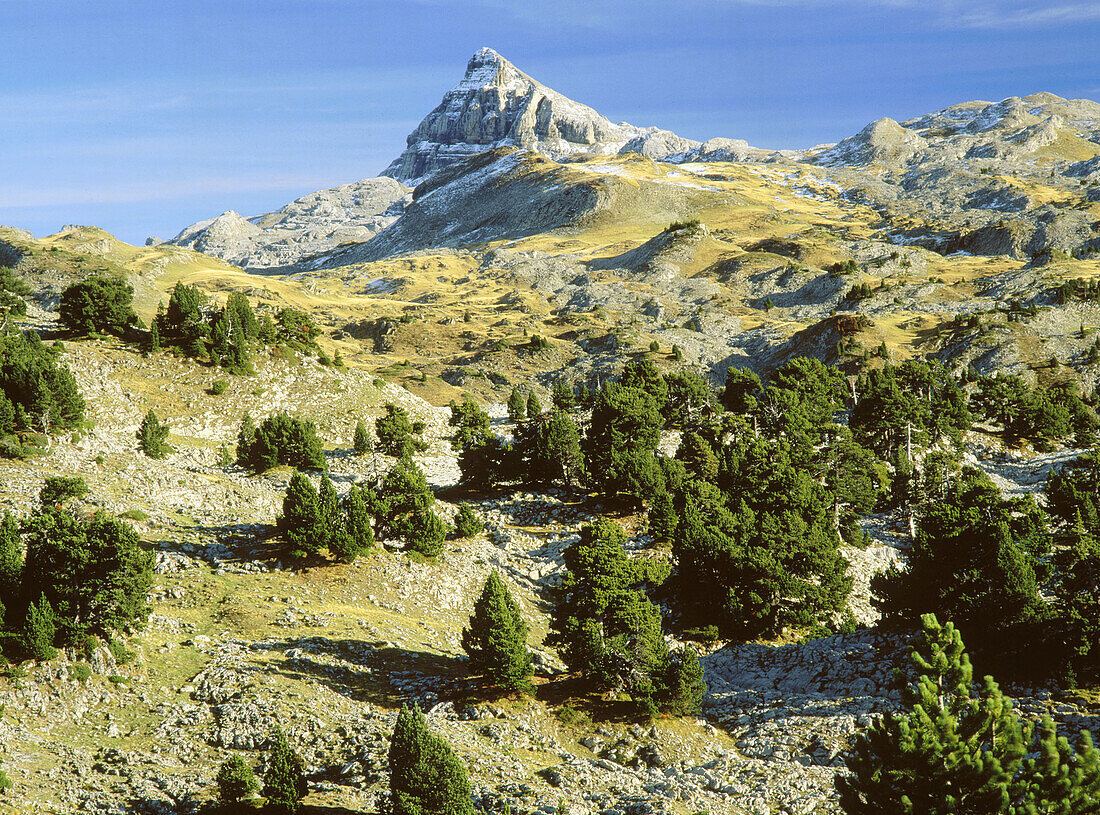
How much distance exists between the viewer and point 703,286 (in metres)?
179

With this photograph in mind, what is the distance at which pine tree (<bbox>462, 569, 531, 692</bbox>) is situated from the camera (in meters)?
30.6

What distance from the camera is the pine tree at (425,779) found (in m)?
21.4

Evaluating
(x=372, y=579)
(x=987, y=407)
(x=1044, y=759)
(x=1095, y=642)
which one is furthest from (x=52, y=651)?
(x=987, y=407)


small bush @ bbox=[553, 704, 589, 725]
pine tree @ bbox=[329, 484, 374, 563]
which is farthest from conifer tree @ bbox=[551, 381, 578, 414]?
small bush @ bbox=[553, 704, 589, 725]

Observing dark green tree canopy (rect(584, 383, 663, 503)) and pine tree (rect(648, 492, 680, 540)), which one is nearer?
pine tree (rect(648, 492, 680, 540))

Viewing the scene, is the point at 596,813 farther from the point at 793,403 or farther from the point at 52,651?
the point at 793,403

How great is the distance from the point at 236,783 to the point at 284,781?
55.7 inches

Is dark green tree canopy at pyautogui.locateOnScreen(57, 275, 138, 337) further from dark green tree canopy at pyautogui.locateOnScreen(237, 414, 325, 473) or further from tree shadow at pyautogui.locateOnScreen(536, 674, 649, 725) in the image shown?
tree shadow at pyautogui.locateOnScreen(536, 674, 649, 725)

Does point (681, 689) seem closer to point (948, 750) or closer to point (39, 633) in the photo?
point (948, 750)

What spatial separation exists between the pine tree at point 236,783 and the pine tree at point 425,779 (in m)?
4.43

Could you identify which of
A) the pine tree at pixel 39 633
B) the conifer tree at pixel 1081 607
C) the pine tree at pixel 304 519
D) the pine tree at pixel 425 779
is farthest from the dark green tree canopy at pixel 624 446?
the pine tree at pixel 39 633

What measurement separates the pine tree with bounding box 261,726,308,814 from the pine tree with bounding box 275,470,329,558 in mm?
19333

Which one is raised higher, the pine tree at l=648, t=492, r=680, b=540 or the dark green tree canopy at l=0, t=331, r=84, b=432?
the dark green tree canopy at l=0, t=331, r=84, b=432

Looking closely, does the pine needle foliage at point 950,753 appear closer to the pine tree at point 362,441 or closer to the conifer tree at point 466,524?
the conifer tree at point 466,524
